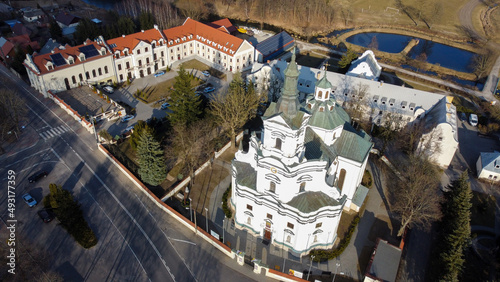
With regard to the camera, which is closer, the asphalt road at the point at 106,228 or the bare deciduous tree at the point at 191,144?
the asphalt road at the point at 106,228

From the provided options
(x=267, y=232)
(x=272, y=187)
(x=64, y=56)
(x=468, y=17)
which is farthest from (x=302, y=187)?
(x=468, y=17)

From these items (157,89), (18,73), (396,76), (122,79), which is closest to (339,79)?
(396,76)

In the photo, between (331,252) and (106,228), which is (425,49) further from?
(106,228)

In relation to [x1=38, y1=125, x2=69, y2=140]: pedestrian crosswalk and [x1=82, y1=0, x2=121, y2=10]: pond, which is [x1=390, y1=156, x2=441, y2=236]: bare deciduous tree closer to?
[x1=38, y1=125, x2=69, y2=140]: pedestrian crosswalk

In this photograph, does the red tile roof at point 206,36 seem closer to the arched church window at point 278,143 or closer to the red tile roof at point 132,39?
the red tile roof at point 132,39

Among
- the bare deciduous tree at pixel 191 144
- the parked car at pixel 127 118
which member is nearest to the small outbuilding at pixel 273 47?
the bare deciduous tree at pixel 191 144

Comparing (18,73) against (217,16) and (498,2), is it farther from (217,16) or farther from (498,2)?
(498,2)

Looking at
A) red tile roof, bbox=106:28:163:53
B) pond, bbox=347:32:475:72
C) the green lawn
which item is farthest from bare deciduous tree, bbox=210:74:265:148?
pond, bbox=347:32:475:72

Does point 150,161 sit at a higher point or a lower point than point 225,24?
lower
